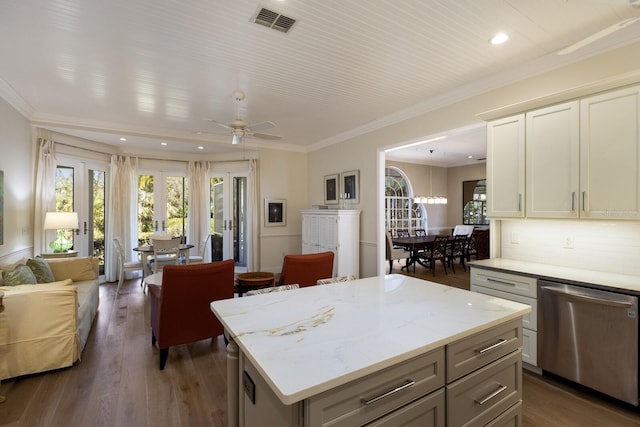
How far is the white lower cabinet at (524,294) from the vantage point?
102 inches

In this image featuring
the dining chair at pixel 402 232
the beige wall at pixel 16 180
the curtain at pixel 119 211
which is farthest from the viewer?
the dining chair at pixel 402 232

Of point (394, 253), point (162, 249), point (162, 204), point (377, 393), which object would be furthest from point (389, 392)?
point (162, 204)

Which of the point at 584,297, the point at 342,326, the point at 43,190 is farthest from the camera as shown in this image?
the point at 43,190

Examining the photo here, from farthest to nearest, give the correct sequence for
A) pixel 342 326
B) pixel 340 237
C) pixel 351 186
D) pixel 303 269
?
pixel 351 186
pixel 340 237
pixel 303 269
pixel 342 326

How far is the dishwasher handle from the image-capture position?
2.12 m

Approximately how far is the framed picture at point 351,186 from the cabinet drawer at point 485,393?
13.1ft

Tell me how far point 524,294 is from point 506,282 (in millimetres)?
171

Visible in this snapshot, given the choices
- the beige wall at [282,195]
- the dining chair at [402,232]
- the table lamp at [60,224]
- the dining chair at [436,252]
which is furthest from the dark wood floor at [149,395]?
the dining chair at [402,232]

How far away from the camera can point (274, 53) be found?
2.85 metres

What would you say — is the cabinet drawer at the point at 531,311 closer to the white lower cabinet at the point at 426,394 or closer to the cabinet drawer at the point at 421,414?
the white lower cabinet at the point at 426,394

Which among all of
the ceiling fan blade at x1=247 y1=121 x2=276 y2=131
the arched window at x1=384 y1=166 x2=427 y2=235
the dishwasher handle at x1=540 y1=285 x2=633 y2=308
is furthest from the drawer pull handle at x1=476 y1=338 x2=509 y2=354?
the arched window at x1=384 y1=166 x2=427 y2=235

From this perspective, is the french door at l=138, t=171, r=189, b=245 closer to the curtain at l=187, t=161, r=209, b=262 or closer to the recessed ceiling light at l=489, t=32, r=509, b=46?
the curtain at l=187, t=161, r=209, b=262

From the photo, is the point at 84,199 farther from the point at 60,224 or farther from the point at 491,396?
the point at 491,396

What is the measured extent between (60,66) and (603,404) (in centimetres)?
555
